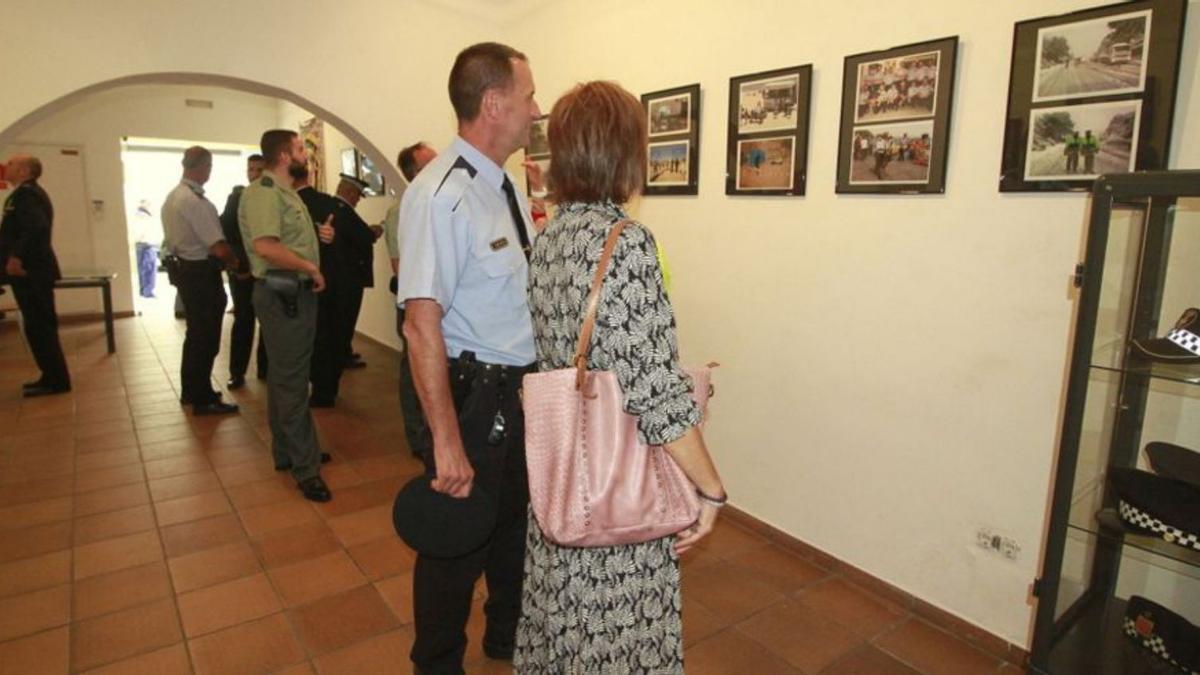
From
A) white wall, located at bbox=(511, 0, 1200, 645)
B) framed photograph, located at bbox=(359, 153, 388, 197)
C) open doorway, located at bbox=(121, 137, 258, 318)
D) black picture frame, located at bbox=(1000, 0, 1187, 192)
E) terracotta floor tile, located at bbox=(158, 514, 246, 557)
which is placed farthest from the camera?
open doorway, located at bbox=(121, 137, 258, 318)

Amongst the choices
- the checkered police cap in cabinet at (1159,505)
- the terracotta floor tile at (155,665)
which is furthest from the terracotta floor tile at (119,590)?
the checkered police cap in cabinet at (1159,505)

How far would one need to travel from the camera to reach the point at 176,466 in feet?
11.4

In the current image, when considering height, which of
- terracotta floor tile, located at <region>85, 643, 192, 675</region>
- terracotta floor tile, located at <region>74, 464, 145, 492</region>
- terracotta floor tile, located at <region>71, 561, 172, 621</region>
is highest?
terracotta floor tile, located at <region>74, 464, 145, 492</region>

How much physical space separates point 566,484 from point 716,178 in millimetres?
1988

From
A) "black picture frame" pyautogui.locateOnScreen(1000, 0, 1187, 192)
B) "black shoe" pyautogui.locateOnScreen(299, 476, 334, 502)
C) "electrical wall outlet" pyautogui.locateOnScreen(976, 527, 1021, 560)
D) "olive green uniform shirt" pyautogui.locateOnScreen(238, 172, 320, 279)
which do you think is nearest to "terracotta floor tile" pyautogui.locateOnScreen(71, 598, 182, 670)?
"black shoe" pyautogui.locateOnScreen(299, 476, 334, 502)

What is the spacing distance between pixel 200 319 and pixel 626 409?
3961 mm

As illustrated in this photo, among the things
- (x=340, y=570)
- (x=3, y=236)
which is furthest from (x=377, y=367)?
(x=340, y=570)

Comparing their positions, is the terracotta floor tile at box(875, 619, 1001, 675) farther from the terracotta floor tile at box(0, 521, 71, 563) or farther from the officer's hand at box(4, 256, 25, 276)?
the officer's hand at box(4, 256, 25, 276)

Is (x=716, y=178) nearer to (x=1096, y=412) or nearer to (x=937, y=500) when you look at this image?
(x=937, y=500)

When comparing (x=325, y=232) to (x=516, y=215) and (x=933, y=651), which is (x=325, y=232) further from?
(x=933, y=651)

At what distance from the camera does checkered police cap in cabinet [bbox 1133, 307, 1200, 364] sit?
1446mm

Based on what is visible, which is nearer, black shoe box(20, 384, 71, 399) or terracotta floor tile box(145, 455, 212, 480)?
terracotta floor tile box(145, 455, 212, 480)

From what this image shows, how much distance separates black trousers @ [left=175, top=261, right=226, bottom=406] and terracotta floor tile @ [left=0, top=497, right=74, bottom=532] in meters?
1.36

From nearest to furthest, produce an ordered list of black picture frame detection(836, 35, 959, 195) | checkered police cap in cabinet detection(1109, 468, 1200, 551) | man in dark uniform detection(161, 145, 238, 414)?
checkered police cap in cabinet detection(1109, 468, 1200, 551), black picture frame detection(836, 35, 959, 195), man in dark uniform detection(161, 145, 238, 414)
